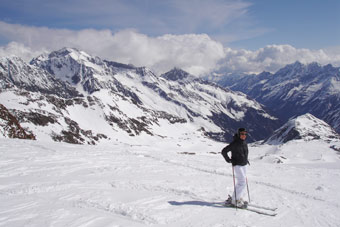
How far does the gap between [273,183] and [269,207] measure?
24.5ft

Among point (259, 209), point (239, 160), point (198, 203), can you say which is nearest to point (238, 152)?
point (239, 160)

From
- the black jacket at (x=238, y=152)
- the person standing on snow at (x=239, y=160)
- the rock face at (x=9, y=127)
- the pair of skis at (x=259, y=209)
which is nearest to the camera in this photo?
the pair of skis at (x=259, y=209)

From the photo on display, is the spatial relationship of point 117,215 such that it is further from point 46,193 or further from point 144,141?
point 144,141

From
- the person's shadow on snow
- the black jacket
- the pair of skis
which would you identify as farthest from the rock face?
the pair of skis

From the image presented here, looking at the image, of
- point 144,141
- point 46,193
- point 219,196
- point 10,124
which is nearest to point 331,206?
point 219,196

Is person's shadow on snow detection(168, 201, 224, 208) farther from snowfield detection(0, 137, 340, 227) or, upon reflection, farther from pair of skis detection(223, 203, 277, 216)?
pair of skis detection(223, 203, 277, 216)

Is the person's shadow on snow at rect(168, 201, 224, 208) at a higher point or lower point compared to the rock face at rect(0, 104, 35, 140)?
lower

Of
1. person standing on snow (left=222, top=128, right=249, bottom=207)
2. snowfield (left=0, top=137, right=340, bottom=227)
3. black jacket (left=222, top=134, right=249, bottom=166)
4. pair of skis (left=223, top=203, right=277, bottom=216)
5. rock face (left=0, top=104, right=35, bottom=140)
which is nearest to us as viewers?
snowfield (left=0, top=137, right=340, bottom=227)

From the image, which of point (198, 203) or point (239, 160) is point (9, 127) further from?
point (239, 160)

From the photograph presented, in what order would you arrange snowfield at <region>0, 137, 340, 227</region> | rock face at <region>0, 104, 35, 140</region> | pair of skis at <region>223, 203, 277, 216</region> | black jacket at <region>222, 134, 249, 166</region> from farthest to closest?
rock face at <region>0, 104, 35, 140</region> < black jacket at <region>222, 134, 249, 166</region> < pair of skis at <region>223, 203, 277, 216</region> < snowfield at <region>0, 137, 340, 227</region>

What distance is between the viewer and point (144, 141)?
195 metres

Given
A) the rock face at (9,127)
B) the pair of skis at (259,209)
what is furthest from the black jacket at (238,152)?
the rock face at (9,127)

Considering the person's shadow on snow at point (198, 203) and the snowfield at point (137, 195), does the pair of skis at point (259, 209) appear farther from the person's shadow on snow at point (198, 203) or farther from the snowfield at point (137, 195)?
the person's shadow on snow at point (198, 203)

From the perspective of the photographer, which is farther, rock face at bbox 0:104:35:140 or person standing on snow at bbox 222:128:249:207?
rock face at bbox 0:104:35:140
